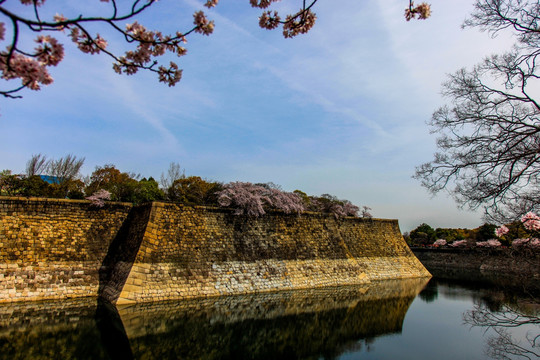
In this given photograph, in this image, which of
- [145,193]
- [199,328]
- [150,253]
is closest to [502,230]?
[199,328]

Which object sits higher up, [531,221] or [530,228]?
[531,221]

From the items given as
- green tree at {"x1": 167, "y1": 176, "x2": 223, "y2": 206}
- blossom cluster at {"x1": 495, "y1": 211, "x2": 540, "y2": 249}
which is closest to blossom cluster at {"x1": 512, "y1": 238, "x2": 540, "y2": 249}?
blossom cluster at {"x1": 495, "y1": 211, "x2": 540, "y2": 249}

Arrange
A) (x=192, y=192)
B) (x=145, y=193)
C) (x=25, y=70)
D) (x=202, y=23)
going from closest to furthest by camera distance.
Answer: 1. (x=25, y=70)
2. (x=202, y=23)
3. (x=145, y=193)
4. (x=192, y=192)

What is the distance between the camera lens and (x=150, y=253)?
49.9ft

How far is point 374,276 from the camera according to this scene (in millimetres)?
24375

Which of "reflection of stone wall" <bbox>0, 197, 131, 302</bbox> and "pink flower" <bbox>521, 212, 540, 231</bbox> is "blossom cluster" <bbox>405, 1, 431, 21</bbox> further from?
"reflection of stone wall" <bbox>0, 197, 131, 302</bbox>

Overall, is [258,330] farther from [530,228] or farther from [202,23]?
[202,23]

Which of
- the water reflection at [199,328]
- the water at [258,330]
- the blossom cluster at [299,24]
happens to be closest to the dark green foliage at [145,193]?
the water at [258,330]

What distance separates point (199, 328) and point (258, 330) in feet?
6.36

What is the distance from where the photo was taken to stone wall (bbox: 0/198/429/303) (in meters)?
14.2

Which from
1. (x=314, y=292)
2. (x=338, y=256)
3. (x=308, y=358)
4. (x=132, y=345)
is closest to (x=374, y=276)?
(x=338, y=256)

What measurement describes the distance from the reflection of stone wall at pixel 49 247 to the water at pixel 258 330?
2.97 ft

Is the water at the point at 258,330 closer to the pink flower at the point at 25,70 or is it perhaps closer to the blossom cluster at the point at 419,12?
the blossom cluster at the point at 419,12

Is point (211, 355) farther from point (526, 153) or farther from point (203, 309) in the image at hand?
point (526, 153)
